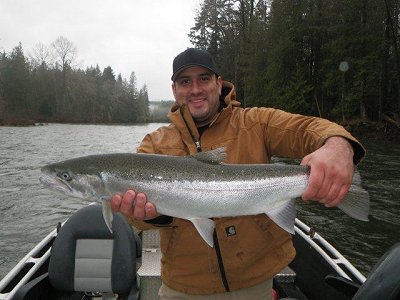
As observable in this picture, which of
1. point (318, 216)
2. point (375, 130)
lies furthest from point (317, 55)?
point (318, 216)

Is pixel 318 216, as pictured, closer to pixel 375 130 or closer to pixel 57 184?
pixel 57 184

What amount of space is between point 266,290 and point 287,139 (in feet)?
4.36

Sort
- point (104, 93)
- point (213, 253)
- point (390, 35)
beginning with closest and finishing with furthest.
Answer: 1. point (213, 253)
2. point (390, 35)
3. point (104, 93)

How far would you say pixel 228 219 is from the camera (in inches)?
123

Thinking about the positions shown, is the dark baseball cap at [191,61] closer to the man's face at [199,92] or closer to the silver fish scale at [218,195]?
the man's face at [199,92]

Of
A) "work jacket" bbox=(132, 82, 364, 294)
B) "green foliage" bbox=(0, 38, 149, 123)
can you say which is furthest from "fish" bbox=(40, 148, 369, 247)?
"green foliage" bbox=(0, 38, 149, 123)

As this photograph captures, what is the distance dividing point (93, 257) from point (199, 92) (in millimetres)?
2196

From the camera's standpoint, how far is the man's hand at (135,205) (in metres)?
2.96

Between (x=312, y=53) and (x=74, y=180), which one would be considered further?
(x=312, y=53)

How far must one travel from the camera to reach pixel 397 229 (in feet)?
29.1

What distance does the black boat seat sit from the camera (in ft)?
5.92

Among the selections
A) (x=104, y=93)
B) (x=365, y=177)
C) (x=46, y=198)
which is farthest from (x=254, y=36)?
(x=104, y=93)

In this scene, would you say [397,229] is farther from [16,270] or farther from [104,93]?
[104,93]

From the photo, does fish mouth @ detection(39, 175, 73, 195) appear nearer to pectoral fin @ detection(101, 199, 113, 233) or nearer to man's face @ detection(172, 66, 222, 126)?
pectoral fin @ detection(101, 199, 113, 233)
